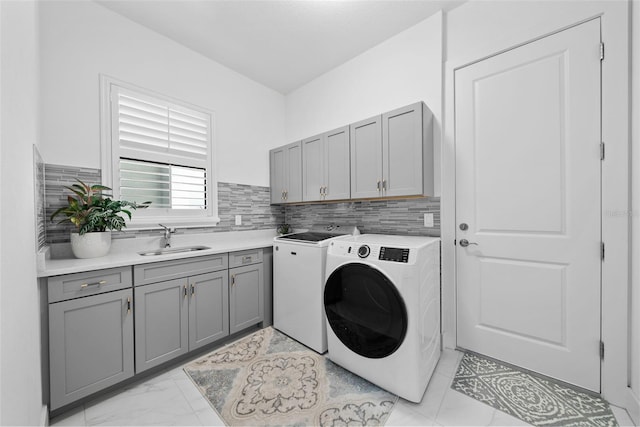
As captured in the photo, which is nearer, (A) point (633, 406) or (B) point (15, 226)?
(B) point (15, 226)

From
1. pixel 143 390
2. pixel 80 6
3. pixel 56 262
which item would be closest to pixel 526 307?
pixel 143 390

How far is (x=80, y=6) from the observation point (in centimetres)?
186

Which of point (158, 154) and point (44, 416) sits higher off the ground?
point (158, 154)

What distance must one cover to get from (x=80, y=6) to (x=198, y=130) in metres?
1.13

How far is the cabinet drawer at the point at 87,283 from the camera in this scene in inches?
53.4

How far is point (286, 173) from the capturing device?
9.66 ft

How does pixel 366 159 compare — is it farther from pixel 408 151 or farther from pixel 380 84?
pixel 380 84

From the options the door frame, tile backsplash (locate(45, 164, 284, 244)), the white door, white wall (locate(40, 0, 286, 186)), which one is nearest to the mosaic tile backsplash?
tile backsplash (locate(45, 164, 284, 244))

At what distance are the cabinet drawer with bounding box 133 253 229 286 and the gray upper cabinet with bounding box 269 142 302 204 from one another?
3.50ft

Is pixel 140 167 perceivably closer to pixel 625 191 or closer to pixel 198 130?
pixel 198 130

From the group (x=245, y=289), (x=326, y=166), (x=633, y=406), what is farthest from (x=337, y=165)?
(x=633, y=406)

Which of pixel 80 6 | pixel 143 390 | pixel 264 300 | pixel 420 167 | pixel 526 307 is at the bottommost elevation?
pixel 143 390

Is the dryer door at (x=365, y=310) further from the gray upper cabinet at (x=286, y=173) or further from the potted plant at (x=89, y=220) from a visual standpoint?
the potted plant at (x=89, y=220)

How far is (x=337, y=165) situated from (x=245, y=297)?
1.54m
